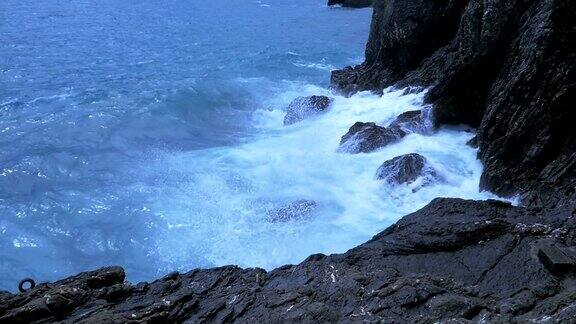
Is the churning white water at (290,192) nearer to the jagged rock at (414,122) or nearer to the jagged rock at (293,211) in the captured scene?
the jagged rock at (293,211)

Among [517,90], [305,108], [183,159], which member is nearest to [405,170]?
[517,90]

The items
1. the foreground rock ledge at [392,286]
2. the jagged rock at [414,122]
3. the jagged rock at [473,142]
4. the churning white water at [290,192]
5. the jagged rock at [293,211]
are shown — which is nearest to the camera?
the foreground rock ledge at [392,286]

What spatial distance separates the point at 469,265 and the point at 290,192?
8.40m

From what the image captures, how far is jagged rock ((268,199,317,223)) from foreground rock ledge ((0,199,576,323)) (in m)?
4.98

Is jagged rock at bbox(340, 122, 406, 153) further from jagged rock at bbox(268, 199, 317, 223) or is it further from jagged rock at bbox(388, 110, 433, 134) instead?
jagged rock at bbox(268, 199, 317, 223)

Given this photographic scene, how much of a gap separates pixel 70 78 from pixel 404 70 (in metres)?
19.1

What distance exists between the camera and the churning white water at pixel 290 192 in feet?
42.9

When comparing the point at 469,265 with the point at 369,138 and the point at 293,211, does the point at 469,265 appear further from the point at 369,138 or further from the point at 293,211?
the point at 369,138

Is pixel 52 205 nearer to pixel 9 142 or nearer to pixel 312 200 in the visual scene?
pixel 9 142

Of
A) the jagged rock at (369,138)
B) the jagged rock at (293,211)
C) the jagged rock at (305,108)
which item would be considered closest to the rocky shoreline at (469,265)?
the jagged rock at (369,138)

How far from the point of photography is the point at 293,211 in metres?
14.3

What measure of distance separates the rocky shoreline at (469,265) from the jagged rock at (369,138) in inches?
146

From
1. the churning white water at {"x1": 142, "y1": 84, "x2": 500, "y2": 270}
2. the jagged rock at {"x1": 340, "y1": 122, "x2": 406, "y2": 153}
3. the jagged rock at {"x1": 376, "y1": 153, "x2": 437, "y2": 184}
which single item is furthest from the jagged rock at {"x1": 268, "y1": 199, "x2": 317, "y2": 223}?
the jagged rock at {"x1": 340, "y1": 122, "x2": 406, "y2": 153}

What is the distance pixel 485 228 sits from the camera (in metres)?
8.30
